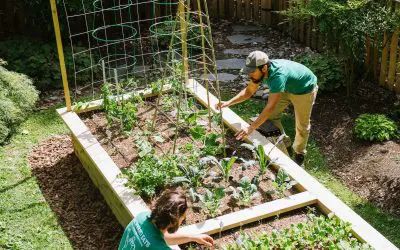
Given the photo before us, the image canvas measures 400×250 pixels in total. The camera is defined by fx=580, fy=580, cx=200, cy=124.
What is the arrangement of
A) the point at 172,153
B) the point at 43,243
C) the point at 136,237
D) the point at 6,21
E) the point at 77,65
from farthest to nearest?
the point at 6,21 < the point at 77,65 < the point at 172,153 < the point at 43,243 < the point at 136,237

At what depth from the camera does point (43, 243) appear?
530 cm

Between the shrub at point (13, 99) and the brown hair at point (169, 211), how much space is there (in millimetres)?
3783

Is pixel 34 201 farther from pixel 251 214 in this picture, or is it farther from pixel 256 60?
pixel 256 60

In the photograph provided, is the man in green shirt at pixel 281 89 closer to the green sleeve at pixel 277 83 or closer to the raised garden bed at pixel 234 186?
the green sleeve at pixel 277 83

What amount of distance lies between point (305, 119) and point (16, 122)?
11.5 feet

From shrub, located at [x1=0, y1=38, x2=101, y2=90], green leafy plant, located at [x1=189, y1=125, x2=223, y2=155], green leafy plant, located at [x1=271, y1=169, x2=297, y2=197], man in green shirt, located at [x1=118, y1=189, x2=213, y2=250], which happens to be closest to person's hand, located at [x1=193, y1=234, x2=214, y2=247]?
man in green shirt, located at [x1=118, y1=189, x2=213, y2=250]

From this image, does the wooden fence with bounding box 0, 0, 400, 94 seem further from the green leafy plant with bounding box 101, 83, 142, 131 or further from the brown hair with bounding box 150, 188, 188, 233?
the brown hair with bounding box 150, 188, 188, 233

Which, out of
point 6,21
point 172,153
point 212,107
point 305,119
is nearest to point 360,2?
point 305,119

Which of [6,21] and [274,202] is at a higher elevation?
[6,21]

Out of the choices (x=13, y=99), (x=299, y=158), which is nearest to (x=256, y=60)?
(x=299, y=158)

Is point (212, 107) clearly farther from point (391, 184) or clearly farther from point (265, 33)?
point (265, 33)

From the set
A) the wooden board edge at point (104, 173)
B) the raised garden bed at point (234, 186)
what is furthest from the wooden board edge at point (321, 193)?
the wooden board edge at point (104, 173)

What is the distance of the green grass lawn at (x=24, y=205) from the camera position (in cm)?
534

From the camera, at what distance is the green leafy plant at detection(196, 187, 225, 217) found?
485cm
